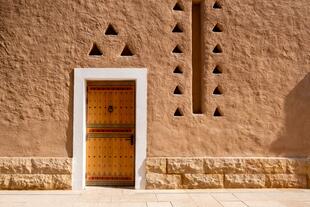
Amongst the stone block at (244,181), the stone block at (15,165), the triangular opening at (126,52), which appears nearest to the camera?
the stone block at (15,165)

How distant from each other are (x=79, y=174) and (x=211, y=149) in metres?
2.37

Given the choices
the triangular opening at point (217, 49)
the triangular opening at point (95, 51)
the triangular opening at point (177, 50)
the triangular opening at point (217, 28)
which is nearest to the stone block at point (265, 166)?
the triangular opening at point (217, 49)

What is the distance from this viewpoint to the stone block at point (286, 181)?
6.50 m

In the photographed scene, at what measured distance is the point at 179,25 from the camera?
663cm

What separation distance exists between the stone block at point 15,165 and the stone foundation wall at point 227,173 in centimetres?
209

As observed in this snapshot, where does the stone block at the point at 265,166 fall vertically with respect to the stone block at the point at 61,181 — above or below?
above

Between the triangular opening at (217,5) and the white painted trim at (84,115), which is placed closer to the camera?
the white painted trim at (84,115)

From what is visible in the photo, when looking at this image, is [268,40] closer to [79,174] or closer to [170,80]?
[170,80]

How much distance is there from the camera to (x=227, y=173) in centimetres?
645

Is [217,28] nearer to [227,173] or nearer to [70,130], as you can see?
[227,173]

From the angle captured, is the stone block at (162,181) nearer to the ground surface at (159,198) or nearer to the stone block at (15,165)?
the ground surface at (159,198)

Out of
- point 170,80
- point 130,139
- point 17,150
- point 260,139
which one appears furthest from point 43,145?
point 260,139

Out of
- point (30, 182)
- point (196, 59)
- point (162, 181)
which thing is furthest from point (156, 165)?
point (30, 182)

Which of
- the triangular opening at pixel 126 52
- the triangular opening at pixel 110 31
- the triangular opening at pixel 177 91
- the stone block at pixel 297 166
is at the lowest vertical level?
the stone block at pixel 297 166
